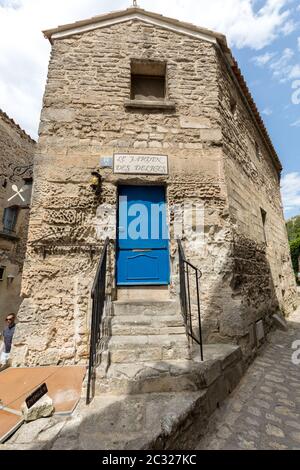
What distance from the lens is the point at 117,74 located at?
4.33 meters

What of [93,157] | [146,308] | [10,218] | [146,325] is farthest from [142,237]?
[10,218]

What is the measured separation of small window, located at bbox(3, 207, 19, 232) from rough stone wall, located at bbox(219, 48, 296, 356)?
8046mm

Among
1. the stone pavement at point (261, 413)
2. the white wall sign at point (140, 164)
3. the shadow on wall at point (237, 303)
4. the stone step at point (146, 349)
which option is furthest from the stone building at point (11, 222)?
the stone pavement at point (261, 413)

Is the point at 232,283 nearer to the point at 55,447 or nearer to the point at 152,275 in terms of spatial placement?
the point at 152,275

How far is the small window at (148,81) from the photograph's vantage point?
4629mm

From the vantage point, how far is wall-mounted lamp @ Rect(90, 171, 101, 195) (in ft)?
12.0

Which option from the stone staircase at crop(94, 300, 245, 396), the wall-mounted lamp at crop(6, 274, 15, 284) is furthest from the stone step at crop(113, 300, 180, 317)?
the wall-mounted lamp at crop(6, 274, 15, 284)

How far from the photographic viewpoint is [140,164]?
12.8 feet

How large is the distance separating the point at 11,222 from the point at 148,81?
7108mm

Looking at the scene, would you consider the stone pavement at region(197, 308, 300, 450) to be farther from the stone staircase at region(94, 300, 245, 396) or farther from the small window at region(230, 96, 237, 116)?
the small window at region(230, 96, 237, 116)

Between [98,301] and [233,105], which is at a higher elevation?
[233,105]

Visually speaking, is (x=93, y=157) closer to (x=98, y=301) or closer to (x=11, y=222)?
(x=98, y=301)

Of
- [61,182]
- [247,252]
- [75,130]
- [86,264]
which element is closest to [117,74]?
[75,130]

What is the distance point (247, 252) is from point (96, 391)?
3.41m
